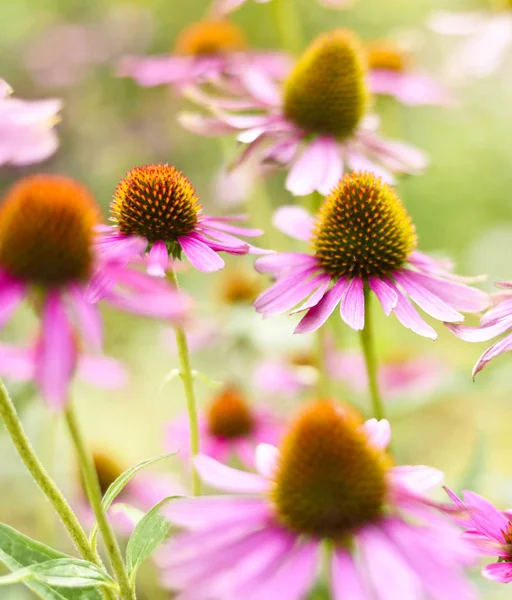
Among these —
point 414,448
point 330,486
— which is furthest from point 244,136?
point 414,448

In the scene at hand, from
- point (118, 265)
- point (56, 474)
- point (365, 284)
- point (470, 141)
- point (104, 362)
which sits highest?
point (118, 265)

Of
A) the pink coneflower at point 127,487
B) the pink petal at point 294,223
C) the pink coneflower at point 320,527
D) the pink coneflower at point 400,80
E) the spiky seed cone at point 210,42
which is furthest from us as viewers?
the spiky seed cone at point 210,42

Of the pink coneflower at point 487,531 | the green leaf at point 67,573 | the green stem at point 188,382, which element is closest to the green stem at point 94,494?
the green leaf at point 67,573

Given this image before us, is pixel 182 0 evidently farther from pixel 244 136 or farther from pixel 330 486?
pixel 330 486

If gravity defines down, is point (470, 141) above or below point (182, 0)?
below

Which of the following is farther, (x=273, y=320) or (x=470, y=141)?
(x=470, y=141)

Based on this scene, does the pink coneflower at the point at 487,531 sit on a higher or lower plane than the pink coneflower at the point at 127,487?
higher

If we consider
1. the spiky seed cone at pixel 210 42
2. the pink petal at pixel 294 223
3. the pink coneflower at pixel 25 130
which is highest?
the pink coneflower at pixel 25 130

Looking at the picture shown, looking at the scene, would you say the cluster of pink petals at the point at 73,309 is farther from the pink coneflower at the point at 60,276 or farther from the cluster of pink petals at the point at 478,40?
the cluster of pink petals at the point at 478,40
